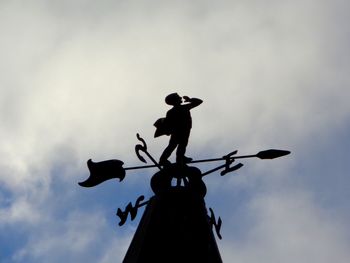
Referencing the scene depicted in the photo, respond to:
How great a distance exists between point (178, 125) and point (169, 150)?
400 millimetres

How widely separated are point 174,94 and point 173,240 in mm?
2577

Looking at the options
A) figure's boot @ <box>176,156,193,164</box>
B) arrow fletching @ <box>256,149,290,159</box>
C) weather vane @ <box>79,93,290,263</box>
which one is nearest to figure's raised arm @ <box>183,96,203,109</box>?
weather vane @ <box>79,93,290,263</box>

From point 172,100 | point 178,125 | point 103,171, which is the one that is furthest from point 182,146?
point 103,171

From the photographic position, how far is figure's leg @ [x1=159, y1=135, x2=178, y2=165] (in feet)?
22.6

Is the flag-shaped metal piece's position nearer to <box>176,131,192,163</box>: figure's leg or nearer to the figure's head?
<box>176,131,192,163</box>: figure's leg

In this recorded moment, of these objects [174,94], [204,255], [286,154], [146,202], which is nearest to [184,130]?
[174,94]

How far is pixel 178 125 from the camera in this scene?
7016mm

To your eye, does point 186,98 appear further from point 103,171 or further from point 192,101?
point 103,171

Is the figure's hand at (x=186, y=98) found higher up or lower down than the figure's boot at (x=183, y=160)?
higher up

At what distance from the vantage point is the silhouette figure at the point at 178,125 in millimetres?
6977

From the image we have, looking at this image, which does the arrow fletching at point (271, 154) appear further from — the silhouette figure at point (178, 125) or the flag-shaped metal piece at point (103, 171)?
the flag-shaped metal piece at point (103, 171)

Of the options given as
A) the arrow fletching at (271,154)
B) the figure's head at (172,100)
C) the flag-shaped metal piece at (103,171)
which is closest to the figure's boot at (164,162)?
the flag-shaped metal piece at (103,171)

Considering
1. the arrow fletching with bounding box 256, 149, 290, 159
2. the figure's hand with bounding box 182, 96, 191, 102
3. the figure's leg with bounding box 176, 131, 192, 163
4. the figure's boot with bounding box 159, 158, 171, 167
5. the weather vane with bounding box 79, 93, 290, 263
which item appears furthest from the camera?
the arrow fletching with bounding box 256, 149, 290, 159

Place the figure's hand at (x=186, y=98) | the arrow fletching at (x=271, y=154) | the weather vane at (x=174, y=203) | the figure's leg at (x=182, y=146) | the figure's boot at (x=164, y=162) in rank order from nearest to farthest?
the weather vane at (x=174, y=203) → the figure's boot at (x=164, y=162) → the figure's leg at (x=182, y=146) → the figure's hand at (x=186, y=98) → the arrow fletching at (x=271, y=154)
